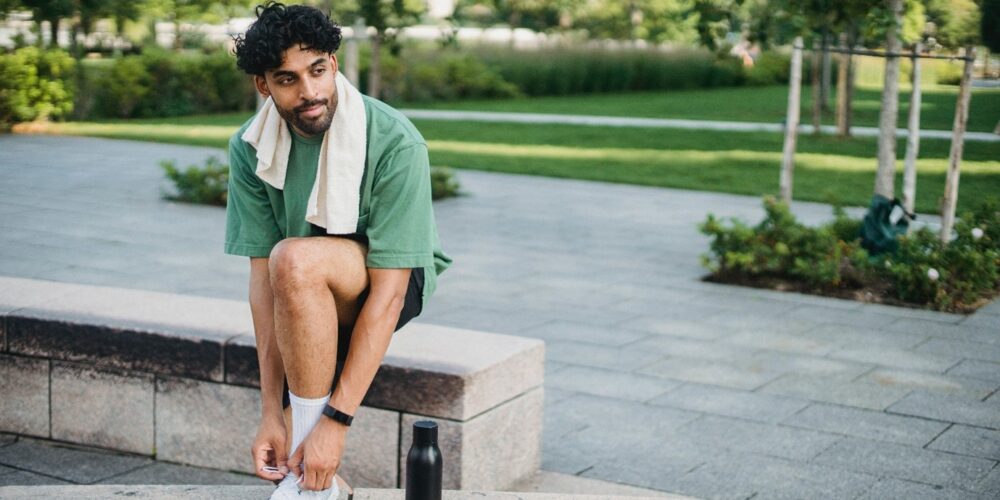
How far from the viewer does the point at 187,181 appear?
11.2 m

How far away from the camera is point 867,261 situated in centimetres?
773

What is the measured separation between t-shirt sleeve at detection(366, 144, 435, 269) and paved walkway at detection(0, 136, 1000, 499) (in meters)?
1.60

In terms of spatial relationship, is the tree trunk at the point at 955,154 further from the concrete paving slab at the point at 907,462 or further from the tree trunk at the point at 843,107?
the tree trunk at the point at 843,107

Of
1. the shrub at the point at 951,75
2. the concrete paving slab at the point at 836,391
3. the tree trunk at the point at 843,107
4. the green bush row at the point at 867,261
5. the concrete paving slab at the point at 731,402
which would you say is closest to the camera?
the concrete paving slab at the point at 731,402

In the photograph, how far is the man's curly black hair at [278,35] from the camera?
295cm

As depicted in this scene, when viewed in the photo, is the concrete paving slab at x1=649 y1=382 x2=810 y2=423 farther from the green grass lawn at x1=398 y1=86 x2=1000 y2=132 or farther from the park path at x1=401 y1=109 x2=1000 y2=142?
the park path at x1=401 y1=109 x2=1000 y2=142

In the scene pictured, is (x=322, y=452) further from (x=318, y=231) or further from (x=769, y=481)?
(x=769, y=481)

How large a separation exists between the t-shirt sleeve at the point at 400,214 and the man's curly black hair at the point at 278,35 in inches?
14.7

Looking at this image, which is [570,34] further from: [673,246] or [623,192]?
[673,246]

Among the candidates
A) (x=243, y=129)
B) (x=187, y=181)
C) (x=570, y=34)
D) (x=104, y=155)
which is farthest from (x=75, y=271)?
(x=570, y=34)

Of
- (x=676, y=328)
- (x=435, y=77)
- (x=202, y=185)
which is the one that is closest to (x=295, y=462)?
(x=676, y=328)

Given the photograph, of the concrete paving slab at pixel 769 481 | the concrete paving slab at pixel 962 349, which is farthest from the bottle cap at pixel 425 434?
the concrete paving slab at pixel 962 349

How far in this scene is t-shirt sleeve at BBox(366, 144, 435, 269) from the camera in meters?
3.10

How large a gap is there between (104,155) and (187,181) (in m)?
4.21
